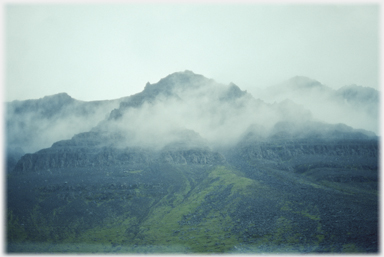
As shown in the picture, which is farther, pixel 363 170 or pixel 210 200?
pixel 363 170


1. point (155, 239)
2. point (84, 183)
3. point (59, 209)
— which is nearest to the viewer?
point (155, 239)

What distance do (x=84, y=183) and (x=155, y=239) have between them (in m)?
86.6

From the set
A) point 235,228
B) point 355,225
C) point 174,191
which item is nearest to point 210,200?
point 174,191

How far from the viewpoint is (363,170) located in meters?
172

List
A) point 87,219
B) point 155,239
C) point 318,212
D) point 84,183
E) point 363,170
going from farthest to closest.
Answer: point 363,170, point 84,183, point 87,219, point 318,212, point 155,239

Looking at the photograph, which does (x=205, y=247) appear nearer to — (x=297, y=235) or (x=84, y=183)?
(x=297, y=235)

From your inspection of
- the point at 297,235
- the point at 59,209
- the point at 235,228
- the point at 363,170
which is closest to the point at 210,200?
the point at 235,228

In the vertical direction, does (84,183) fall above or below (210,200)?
above

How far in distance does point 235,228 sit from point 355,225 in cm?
4358

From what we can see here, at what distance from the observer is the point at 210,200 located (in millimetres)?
135875

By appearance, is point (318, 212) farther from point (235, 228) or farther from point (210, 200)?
point (210, 200)

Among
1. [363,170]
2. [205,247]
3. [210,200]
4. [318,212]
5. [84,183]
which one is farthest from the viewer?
[363,170]

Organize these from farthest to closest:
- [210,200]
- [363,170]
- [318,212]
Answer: [363,170] < [210,200] < [318,212]

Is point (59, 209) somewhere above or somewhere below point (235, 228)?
above
